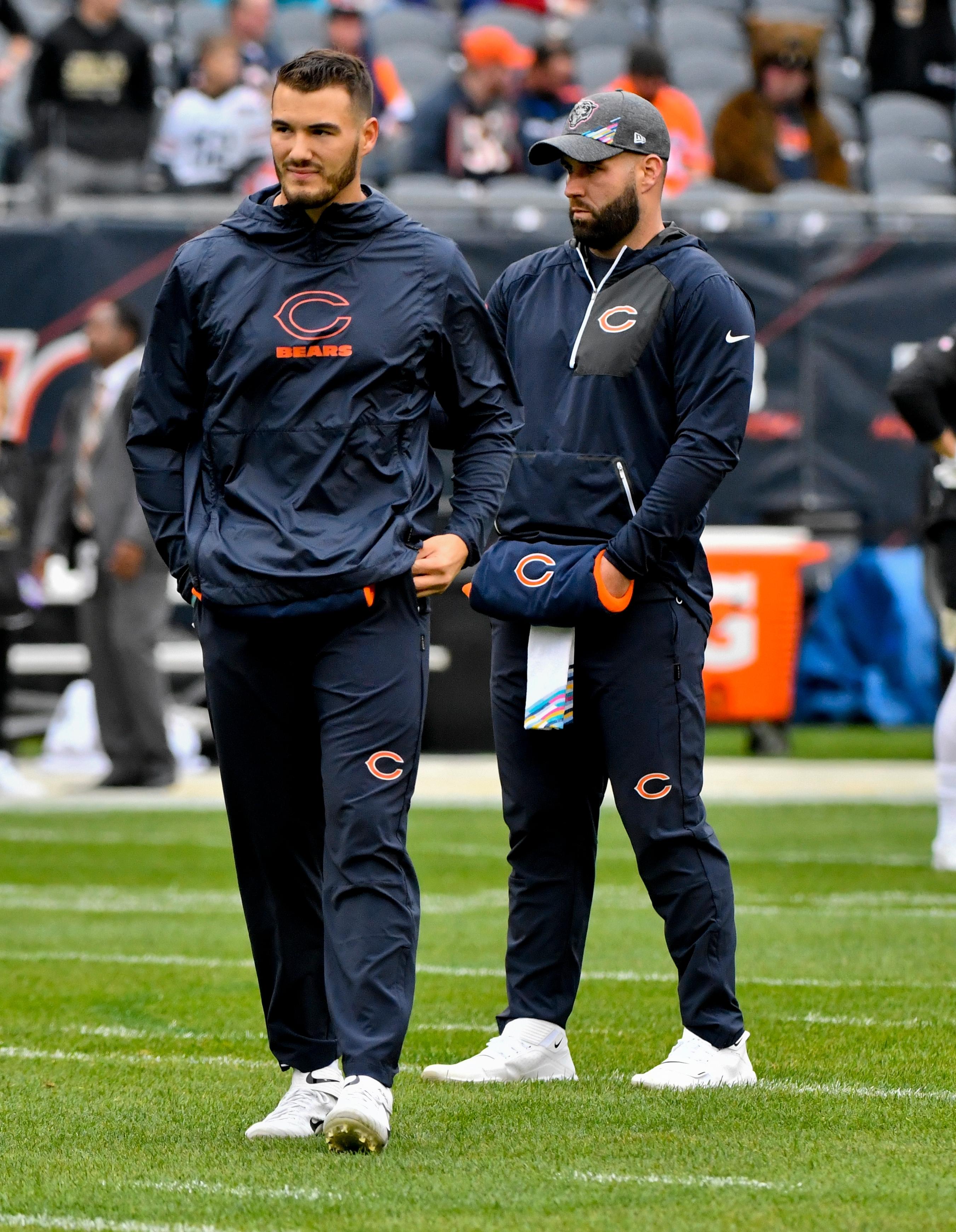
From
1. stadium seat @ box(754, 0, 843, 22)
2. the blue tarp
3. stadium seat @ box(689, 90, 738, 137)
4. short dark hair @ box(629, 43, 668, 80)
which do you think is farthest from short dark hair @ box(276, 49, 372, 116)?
stadium seat @ box(754, 0, 843, 22)

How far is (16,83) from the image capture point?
669 inches

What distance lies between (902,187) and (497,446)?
43.3ft

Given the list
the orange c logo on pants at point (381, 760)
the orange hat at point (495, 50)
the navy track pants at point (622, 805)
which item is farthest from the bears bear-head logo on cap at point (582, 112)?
the orange hat at point (495, 50)

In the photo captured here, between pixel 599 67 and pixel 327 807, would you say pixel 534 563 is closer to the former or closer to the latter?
pixel 327 807

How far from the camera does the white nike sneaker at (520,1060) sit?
16.0 feet

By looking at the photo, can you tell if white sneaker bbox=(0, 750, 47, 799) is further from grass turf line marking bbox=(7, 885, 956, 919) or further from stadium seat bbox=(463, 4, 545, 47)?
stadium seat bbox=(463, 4, 545, 47)

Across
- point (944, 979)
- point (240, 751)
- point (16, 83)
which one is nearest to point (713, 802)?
point (944, 979)

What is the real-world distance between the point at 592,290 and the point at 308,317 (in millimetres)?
998

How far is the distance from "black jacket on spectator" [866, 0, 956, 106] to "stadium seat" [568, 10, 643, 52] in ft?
7.12

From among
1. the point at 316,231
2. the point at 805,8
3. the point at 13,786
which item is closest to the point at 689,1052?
the point at 316,231

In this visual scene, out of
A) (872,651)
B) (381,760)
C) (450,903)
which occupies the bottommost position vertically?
(872,651)

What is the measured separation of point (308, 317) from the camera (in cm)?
419

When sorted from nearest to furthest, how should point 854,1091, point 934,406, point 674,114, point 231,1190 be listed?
Result: point 231,1190 → point 854,1091 → point 934,406 → point 674,114

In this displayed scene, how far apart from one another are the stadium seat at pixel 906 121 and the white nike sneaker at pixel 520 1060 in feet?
46.5
